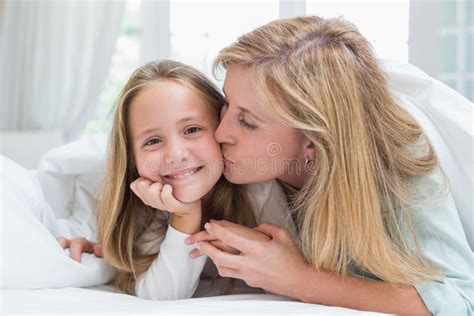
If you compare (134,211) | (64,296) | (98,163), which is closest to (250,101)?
(134,211)

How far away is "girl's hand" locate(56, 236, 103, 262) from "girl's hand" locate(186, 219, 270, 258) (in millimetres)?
304

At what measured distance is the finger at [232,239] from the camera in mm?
1153

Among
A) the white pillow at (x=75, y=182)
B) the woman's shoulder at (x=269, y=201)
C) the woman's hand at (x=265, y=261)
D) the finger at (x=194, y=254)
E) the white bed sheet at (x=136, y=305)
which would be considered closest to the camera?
the white bed sheet at (x=136, y=305)

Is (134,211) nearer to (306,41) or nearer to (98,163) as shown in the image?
(98,163)

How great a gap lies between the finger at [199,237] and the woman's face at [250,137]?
0.40 feet

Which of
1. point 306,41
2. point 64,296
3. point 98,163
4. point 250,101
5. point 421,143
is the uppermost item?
point 306,41

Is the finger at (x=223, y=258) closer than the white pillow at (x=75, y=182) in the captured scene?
Yes

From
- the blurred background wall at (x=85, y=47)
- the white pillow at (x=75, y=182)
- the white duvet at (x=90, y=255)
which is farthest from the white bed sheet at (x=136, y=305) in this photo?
the blurred background wall at (x=85, y=47)

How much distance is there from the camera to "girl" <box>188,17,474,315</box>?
3.59 ft

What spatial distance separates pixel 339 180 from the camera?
44.3 inches

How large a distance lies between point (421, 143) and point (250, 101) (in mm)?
364

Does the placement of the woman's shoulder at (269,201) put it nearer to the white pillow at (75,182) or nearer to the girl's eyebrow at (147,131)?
the girl's eyebrow at (147,131)

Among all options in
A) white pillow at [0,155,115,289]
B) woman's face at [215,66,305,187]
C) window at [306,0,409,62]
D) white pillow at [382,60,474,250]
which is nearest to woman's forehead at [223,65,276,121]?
woman's face at [215,66,305,187]

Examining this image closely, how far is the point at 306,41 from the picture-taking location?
1.17 m
